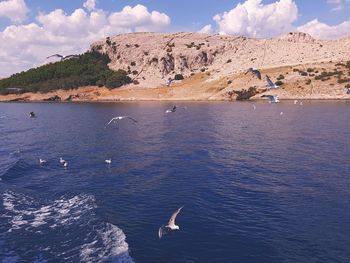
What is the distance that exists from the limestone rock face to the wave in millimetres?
118857

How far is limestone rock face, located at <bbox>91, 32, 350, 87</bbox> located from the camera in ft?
501

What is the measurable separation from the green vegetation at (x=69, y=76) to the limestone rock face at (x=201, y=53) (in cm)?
646

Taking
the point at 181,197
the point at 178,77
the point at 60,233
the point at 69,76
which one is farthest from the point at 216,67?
the point at 60,233

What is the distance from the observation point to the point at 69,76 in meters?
171

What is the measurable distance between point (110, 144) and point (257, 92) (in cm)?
7929

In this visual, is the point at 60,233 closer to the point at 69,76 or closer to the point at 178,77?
the point at 178,77

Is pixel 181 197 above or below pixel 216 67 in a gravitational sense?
below

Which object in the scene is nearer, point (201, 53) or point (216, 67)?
point (216, 67)

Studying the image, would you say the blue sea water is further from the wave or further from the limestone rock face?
the limestone rock face

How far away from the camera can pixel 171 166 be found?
40156 millimetres

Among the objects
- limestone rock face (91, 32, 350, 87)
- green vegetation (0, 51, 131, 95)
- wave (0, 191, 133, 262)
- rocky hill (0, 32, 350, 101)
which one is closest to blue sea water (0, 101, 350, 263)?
wave (0, 191, 133, 262)

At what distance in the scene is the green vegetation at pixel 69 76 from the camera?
6363 inches

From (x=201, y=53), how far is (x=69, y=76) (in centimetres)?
5411

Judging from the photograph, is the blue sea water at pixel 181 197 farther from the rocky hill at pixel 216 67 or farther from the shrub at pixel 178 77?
the shrub at pixel 178 77
